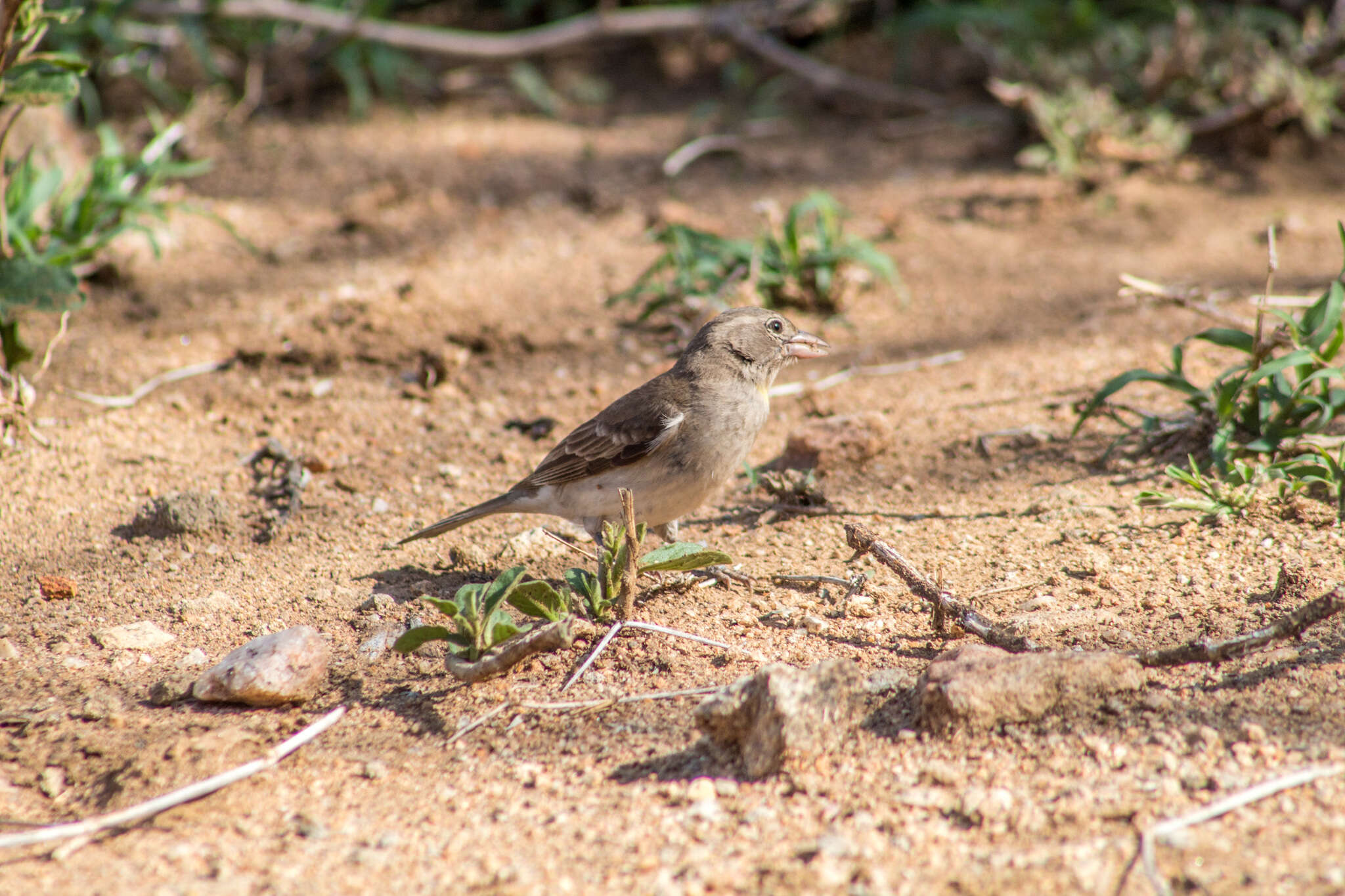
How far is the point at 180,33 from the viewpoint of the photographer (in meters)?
7.64

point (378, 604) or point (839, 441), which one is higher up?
point (378, 604)

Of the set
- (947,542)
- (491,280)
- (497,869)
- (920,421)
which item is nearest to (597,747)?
(497,869)

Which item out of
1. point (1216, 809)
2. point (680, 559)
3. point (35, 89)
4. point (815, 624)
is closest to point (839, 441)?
point (815, 624)

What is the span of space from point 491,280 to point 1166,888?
5.04m

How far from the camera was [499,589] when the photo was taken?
3402 mm

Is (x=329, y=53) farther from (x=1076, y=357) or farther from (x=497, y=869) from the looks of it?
(x=497, y=869)

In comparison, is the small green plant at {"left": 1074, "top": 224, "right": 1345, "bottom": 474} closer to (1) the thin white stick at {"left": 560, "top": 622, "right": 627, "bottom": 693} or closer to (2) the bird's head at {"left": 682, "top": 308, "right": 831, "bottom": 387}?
(2) the bird's head at {"left": 682, "top": 308, "right": 831, "bottom": 387}

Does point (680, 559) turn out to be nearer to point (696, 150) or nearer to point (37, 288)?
point (37, 288)

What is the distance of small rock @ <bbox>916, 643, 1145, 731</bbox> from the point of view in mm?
2879

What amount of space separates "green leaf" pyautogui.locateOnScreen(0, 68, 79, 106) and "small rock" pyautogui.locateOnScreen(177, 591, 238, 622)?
85.4 inches

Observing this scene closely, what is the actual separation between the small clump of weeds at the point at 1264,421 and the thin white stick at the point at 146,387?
4138mm

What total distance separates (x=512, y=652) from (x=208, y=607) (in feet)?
4.30

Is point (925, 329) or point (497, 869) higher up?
point (497, 869)

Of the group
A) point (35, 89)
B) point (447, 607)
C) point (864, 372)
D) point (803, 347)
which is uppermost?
point (35, 89)
